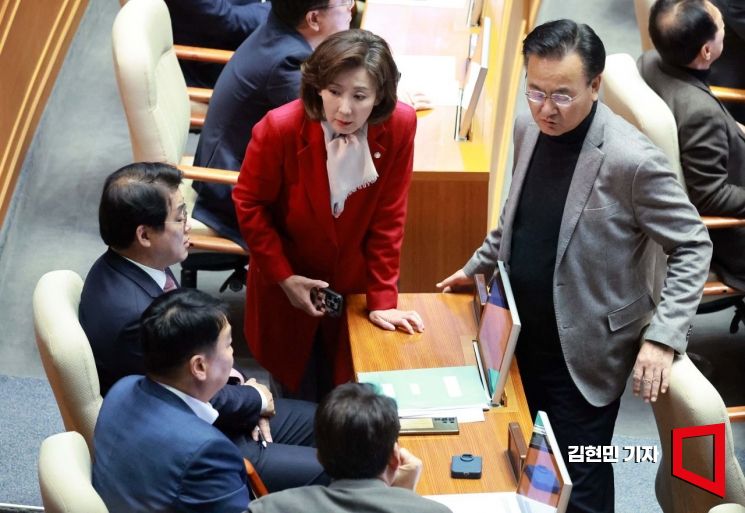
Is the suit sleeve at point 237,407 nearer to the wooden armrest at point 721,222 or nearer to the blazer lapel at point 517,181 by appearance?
the blazer lapel at point 517,181

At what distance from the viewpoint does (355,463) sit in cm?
217

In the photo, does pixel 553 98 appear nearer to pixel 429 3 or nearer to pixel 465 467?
pixel 465 467

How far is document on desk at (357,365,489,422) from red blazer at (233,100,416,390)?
0.29 m

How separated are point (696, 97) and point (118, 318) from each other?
1930mm

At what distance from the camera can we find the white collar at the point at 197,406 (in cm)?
249

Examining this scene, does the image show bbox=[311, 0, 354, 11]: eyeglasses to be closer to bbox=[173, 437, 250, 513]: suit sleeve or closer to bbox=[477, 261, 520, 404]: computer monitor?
bbox=[477, 261, 520, 404]: computer monitor

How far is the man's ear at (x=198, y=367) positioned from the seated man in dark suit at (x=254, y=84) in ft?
4.52

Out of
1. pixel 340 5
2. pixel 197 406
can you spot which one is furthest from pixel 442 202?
pixel 197 406

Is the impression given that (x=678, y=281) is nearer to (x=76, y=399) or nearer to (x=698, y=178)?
(x=698, y=178)

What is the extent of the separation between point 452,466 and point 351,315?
671 mm

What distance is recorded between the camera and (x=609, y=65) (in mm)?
3646

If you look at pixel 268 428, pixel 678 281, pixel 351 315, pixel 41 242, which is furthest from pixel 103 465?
pixel 41 242

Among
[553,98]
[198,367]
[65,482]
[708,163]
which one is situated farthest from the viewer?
[708,163]

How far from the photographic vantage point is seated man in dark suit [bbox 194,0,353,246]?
11.8 ft
